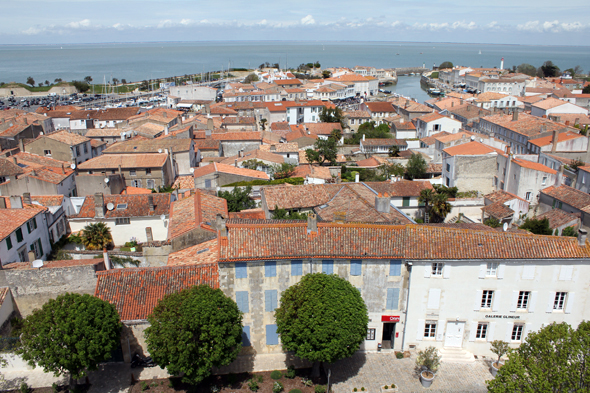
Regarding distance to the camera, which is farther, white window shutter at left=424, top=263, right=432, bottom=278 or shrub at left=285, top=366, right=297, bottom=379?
white window shutter at left=424, top=263, right=432, bottom=278

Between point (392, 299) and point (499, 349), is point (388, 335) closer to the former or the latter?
point (392, 299)

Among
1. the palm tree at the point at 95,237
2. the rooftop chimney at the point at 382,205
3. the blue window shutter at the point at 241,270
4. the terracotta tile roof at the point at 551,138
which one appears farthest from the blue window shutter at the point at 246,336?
the terracotta tile roof at the point at 551,138

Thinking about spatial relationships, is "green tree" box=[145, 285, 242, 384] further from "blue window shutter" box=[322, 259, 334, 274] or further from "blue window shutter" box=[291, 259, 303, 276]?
"blue window shutter" box=[322, 259, 334, 274]

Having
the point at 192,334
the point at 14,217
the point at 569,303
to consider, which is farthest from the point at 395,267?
the point at 14,217

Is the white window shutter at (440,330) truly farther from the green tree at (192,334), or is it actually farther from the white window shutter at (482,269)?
the green tree at (192,334)

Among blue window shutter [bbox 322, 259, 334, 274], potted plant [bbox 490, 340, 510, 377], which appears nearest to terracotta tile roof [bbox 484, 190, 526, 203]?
potted plant [bbox 490, 340, 510, 377]
